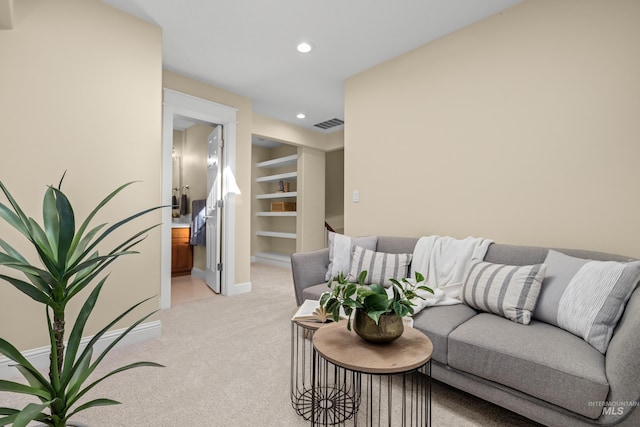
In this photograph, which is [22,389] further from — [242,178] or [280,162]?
[280,162]

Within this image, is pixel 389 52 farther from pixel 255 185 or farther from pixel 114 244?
pixel 255 185

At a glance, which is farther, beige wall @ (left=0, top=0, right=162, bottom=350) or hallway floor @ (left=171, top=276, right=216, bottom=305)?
hallway floor @ (left=171, top=276, right=216, bottom=305)

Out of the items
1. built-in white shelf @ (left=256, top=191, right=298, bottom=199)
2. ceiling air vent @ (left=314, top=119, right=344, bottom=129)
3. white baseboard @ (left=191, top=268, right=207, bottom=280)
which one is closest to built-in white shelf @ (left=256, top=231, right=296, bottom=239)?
built-in white shelf @ (left=256, top=191, right=298, bottom=199)

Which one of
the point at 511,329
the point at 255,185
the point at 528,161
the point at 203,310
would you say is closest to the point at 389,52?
the point at 528,161

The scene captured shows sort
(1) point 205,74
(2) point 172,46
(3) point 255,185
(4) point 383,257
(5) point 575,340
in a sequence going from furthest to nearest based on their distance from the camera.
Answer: (3) point 255,185 < (1) point 205,74 < (2) point 172,46 < (4) point 383,257 < (5) point 575,340

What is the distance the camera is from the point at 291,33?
8.47ft

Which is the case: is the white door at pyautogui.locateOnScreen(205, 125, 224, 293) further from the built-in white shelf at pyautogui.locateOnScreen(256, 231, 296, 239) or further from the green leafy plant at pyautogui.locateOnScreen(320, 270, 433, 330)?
the green leafy plant at pyautogui.locateOnScreen(320, 270, 433, 330)

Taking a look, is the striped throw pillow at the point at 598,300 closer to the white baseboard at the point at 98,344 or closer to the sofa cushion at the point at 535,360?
the sofa cushion at the point at 535,360

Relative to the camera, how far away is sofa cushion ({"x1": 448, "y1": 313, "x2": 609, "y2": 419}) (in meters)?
1.19

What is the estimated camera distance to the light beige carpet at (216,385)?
4.95 ft

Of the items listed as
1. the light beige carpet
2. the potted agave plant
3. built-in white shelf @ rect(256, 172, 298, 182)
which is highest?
built-in white shelf @ rect(256, 172, 298, 182)

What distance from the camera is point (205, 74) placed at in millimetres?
3344

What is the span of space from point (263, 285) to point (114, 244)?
7.53ft

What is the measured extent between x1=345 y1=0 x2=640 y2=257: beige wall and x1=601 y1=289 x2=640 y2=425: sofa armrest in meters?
0.94
